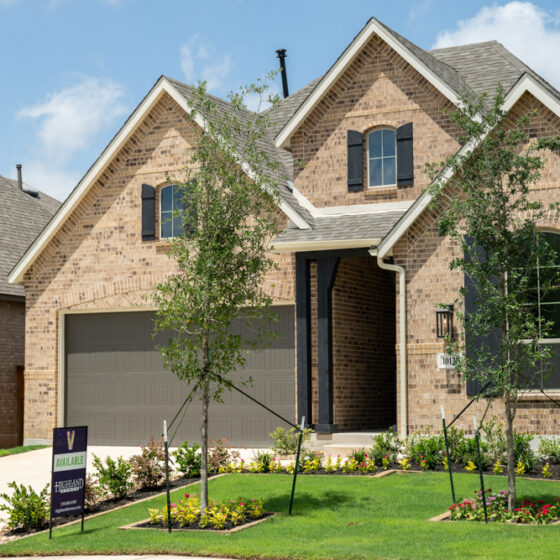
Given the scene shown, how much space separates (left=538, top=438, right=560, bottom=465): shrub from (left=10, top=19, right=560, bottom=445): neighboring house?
1.19 m

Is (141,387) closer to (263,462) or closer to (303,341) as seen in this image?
(303,341)

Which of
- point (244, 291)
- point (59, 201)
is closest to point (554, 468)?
point (244, 291)

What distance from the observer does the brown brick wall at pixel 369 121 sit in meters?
19.2

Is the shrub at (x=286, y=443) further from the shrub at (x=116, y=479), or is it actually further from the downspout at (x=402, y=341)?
the shrub at (x=116, y=479)

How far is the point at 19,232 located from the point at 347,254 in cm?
1285

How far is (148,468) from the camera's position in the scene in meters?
14.9

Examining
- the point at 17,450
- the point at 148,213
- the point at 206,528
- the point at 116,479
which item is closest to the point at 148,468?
the point at 116,479

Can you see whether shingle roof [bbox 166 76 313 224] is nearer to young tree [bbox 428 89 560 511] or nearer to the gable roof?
the gable roof

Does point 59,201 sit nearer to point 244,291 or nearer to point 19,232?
point 19,232

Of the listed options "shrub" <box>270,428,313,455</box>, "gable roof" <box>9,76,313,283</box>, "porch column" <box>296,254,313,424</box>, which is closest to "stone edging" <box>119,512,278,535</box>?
"shrub" <box>270,428,313,455</box>

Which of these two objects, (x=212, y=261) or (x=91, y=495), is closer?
(x=212, y=261)

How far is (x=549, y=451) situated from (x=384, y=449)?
8.71ft

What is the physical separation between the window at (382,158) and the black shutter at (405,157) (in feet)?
0.83

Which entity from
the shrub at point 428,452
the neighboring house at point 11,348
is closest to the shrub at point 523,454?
Result: the shrub at point 428,452
